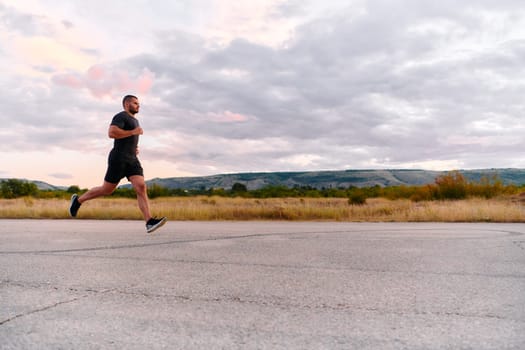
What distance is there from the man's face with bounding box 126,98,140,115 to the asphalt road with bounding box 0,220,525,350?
9.55ft

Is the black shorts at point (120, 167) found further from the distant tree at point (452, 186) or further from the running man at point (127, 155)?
the distant tree at point (452, 186)

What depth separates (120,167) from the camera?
8469 millimetres

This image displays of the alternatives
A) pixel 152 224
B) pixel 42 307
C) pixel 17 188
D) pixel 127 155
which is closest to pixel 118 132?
pixel 127 155

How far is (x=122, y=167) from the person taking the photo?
848cm

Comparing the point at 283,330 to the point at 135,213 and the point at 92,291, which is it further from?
the point at 135,213

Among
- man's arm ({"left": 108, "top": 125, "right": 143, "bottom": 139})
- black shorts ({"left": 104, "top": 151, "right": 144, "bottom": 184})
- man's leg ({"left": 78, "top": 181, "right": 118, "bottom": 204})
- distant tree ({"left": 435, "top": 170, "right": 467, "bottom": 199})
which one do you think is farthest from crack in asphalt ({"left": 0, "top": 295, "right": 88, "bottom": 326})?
distant tree ({"left": 435, "top": 170, "right": 467, "bottom": 199})

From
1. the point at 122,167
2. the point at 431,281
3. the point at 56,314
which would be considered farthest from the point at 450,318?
the point at 122,167

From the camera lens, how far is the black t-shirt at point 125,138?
8289mm

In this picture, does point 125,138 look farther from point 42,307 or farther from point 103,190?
point 42,307

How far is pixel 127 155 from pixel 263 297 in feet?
18.3

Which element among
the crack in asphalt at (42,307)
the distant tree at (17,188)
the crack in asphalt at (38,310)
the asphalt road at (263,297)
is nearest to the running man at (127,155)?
the asphalt road at (263,297)

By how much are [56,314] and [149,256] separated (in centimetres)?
275

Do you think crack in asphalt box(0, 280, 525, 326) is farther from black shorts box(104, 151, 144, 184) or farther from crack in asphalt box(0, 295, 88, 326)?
black shorts box(104, 151, 144, 184)

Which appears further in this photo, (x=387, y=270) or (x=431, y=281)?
(x=387, y=270)
